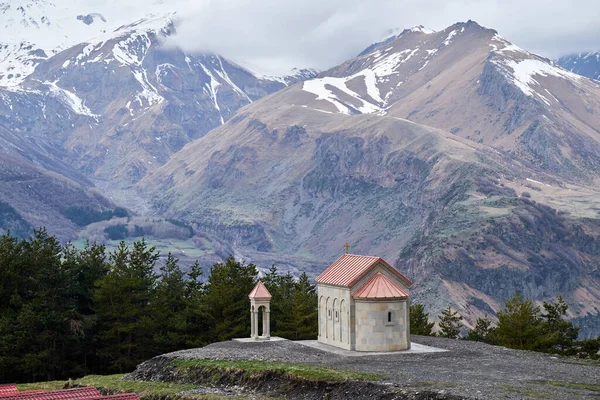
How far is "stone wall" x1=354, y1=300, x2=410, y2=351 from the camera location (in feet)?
206

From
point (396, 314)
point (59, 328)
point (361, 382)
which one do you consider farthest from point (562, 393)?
point (59, 328)

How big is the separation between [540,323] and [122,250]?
40071mm

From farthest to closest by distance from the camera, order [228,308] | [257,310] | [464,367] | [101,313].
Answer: [228,308] < [101,313] < [257,310] < [464,367]

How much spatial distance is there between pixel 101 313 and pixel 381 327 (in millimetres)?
25844

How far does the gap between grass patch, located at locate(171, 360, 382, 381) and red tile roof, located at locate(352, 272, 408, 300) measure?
10.8 metres

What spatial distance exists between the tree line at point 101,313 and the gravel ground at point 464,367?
10.4 m

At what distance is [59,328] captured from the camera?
72.5 m

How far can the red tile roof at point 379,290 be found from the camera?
2467 inches

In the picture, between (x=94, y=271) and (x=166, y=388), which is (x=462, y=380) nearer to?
(x=166, y=388)

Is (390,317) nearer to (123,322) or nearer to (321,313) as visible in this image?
(321,313)

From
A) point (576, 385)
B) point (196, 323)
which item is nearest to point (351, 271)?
point (196, 323)

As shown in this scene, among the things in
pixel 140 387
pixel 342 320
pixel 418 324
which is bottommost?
pixel 140 387

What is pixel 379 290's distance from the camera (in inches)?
2479

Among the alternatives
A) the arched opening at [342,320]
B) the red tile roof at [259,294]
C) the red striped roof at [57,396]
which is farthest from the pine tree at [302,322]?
the red striped roof at [57,396]
